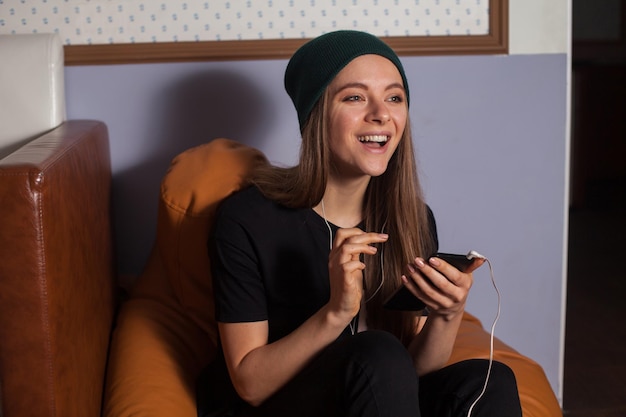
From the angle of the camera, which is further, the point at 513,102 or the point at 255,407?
the point at 513,102

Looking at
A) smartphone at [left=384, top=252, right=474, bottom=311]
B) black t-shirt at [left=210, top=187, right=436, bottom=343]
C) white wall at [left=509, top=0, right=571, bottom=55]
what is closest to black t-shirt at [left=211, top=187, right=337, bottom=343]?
black t-shirt at [left=210, top=187, right=436, bottom=343]

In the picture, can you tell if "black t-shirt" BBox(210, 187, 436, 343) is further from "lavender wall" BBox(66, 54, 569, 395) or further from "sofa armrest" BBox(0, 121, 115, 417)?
"lavender wall" BBox(66, 54, 569, 395)

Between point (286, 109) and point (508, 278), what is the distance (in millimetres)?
711

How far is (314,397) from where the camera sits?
4.00 feet

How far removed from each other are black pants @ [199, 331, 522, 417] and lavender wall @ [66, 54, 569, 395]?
2.31 feet

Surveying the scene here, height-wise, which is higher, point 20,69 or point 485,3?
point 485,3

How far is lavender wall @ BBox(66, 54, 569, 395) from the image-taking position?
1.83 m

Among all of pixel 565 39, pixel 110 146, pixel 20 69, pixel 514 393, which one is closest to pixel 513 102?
pixel 565 39

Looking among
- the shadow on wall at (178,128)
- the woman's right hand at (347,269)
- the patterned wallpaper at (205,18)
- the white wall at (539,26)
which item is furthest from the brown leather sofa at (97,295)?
the white wall at (539,26)

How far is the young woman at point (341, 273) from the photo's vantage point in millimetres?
1202

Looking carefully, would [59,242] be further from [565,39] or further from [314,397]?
[565,39]

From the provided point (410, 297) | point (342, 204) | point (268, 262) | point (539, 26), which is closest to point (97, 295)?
point (268, 262)

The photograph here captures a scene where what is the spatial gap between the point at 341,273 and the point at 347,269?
0.6 inches

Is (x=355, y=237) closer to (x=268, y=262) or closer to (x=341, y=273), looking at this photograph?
(x=341, y=273)
